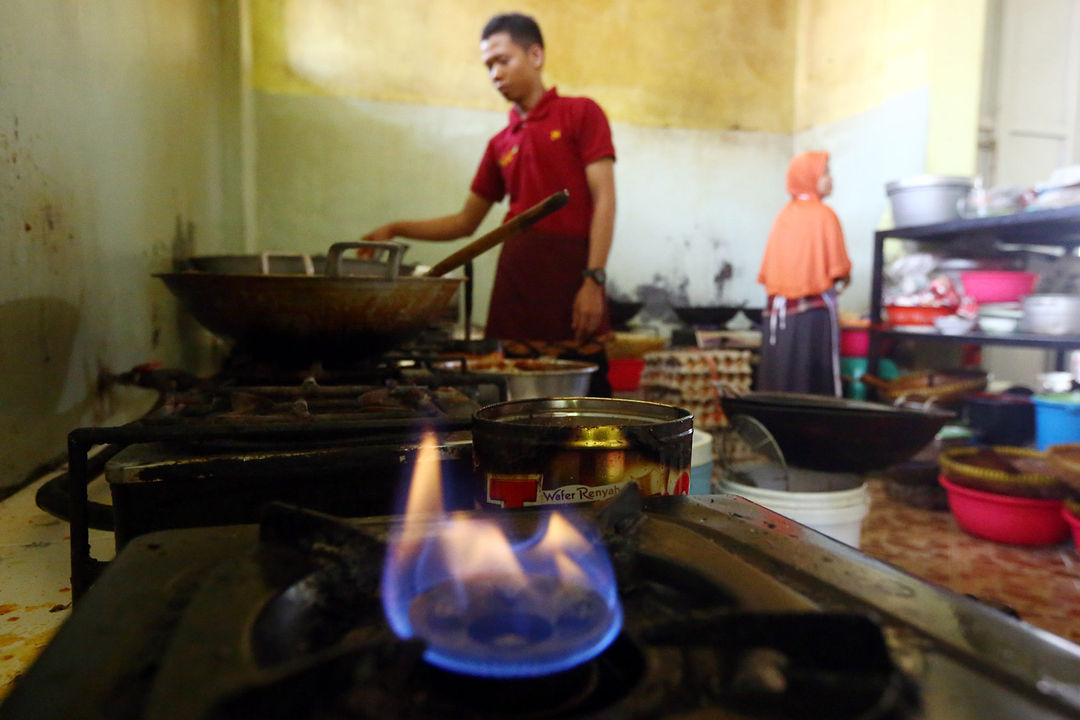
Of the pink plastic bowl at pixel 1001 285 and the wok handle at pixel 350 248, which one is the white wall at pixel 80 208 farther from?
the pink plastic bowl at pixel 1001 285

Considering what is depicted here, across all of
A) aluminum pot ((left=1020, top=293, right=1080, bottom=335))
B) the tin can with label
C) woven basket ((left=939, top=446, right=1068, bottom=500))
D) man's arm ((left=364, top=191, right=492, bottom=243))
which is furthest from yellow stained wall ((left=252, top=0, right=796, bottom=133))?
the tin can with label

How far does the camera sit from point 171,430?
0.58 m

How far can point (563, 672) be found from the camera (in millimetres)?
301

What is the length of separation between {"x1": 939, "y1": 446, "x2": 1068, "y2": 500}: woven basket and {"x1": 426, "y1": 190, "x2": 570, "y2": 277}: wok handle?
1754 mm

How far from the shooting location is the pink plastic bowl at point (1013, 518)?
81.0 inches

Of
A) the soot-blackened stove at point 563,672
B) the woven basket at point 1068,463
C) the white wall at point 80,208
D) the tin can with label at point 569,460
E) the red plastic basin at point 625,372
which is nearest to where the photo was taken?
the soot-blackened stove at point 563,672

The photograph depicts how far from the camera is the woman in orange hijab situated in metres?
3.40

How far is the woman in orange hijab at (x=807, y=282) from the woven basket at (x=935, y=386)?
0.94ft

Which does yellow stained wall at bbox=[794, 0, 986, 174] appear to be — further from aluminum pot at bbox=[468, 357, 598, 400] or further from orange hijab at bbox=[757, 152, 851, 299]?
aluminum pot at bbox=[468, 357, 598, 400]

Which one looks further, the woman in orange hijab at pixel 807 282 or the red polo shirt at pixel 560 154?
the woman in orange hijab at pixel 807 282

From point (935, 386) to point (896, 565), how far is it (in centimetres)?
318

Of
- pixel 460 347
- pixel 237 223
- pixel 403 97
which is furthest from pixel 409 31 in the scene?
pixel 460 347

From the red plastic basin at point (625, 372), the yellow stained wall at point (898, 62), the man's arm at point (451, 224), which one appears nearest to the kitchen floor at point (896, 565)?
the red plastic basin at point (625, 372)

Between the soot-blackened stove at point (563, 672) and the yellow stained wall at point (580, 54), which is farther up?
the yellow stained wall at point (580, 54)
